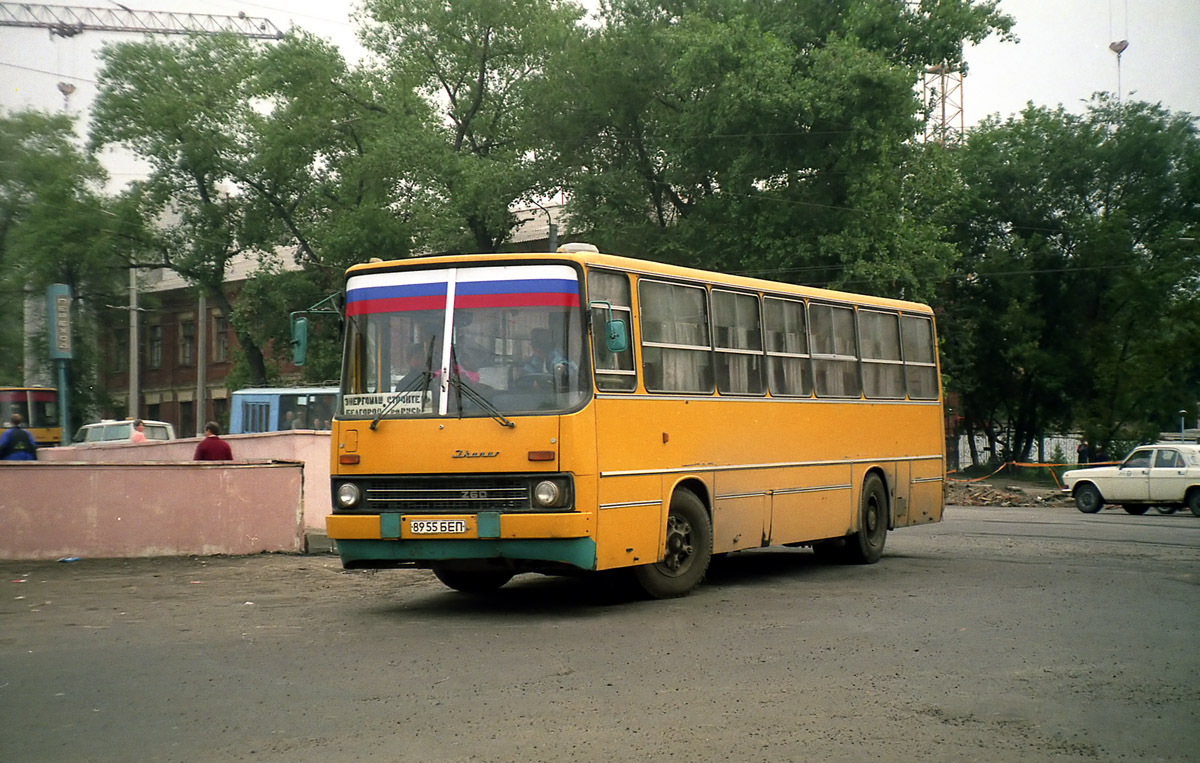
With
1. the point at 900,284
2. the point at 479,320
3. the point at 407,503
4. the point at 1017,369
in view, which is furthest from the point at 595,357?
the point at 1017,369

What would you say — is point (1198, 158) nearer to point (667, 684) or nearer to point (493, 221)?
point (493, 221)

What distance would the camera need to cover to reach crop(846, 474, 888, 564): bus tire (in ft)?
56.5

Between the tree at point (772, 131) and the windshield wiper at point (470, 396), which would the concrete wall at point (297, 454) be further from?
the tree at point (772, 131)

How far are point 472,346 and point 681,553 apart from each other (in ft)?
9.70

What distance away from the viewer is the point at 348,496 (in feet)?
39.6

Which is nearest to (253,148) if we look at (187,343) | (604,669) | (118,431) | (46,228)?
(46,228)

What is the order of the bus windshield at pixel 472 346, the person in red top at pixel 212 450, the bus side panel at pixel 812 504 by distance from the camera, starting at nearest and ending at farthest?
the bus windshield at pixel 472 346, the bus side panel at pixel 812 504, the person in red top at pixel 212 450

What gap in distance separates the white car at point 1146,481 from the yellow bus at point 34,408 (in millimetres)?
38159

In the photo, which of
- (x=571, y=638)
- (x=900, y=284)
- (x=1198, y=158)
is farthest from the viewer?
(x=1198, y=158)

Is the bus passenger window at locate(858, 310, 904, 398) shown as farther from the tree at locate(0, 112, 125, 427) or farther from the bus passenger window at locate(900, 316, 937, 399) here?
the tree at locate(0, 112, 125, 427)

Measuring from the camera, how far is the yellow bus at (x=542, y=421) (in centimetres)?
1161

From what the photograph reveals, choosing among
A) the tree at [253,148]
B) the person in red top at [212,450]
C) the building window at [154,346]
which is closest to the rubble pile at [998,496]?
the tree at [253,148]

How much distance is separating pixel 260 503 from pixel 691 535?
7.66m

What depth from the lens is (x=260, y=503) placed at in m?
18.9
